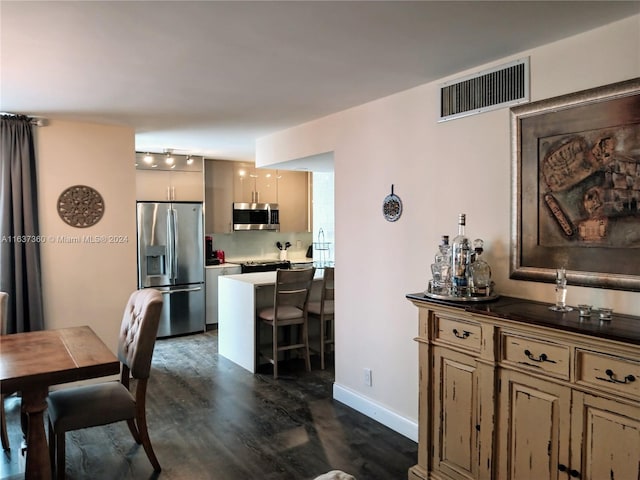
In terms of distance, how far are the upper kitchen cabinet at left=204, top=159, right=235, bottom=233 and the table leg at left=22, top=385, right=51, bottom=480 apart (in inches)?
173

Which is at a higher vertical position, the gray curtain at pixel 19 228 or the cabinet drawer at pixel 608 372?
the gray curtain at pixel 19 228

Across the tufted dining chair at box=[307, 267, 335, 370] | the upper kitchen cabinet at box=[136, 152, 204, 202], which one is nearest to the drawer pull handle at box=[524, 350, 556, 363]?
the tufted dining chair at box=[307, 267, 335, 370]

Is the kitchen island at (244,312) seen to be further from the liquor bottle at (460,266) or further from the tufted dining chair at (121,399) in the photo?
the liquor bottle at (460,266)

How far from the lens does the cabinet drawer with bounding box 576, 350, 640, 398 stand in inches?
65.7

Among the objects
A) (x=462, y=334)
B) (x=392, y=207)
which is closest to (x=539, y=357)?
(x=462, y=334)

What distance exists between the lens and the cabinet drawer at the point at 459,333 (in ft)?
7.35

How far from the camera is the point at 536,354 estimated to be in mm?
1980

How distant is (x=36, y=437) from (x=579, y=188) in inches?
114

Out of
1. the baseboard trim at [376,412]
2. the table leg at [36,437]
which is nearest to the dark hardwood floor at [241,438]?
the baseboard trim at [376,412]

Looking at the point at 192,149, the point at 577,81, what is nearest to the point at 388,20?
the point at 577,81

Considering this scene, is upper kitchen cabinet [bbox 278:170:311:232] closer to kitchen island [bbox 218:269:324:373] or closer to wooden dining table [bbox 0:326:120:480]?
kitchen island [bbox 218:269:324:373]

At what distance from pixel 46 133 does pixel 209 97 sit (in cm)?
174

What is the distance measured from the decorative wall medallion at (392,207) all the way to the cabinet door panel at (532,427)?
1.37 metres

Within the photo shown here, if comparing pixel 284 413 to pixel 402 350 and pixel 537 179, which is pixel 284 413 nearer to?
pixel 402 350
